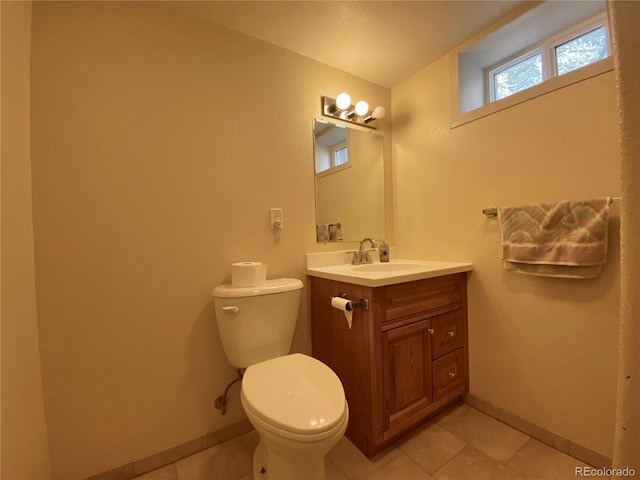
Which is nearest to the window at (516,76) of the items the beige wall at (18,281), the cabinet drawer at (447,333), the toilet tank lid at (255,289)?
the cabinet drawer at (447,333)

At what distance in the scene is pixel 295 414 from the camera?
0.86 m

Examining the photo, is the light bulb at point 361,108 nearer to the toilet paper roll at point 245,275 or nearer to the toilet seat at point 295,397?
the toilet paper roll at point 245,275

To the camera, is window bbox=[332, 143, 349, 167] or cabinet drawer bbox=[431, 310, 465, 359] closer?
cabinet drawer bbox=[431, 310, 465, 359]

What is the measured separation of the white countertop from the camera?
3.92 ft

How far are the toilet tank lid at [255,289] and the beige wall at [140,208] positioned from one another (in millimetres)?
144

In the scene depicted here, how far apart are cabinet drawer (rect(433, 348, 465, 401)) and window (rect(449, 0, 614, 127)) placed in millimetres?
1377

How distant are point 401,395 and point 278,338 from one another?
0.65 meters

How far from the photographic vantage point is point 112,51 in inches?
45.9

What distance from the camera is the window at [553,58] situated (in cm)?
127

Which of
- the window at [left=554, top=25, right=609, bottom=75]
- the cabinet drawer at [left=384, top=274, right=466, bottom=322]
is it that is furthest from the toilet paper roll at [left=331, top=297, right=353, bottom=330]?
the window at [left=554, top=25, right=609, bottom=75]

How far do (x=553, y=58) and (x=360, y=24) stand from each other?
1.04 metres

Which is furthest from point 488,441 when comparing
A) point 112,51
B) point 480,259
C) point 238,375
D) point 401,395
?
point 112,51

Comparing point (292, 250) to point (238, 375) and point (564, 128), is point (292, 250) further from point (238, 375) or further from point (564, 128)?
point (564, 128)

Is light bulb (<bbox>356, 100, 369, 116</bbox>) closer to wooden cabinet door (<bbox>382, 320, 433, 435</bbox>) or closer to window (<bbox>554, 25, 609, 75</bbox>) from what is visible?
window (<bbox>554, 25, 609, 75</bbox>)
